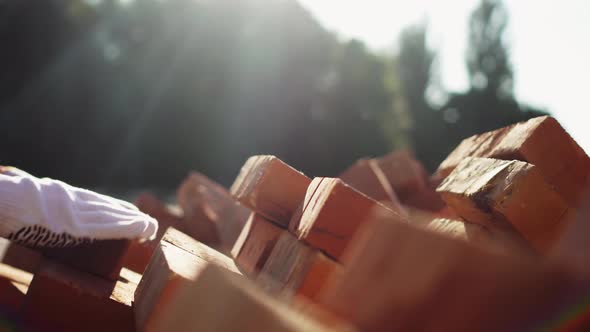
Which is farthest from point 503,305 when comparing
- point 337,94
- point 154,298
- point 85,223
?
point 337,94

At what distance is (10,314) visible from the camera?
185 cm

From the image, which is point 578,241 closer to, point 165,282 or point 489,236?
point 489,236

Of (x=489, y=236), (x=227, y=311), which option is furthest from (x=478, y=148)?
(x=227, y=311)

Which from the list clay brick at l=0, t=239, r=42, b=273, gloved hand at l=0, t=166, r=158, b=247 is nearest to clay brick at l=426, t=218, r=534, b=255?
gloved hand at l=0, t=166, r=158, b=247

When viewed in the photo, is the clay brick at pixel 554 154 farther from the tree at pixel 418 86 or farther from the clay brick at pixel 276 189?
the tree at pixel 418 86

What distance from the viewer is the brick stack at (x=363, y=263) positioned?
727 mm

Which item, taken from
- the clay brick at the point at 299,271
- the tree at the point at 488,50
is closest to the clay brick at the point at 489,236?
the clay brick at the point at 299,271

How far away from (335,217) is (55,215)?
0.98m

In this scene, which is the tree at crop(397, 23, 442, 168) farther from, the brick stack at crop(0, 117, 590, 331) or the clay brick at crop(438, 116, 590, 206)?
the clay brick at crop(438, 116, 590, 206)

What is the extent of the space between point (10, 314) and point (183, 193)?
3.16 m

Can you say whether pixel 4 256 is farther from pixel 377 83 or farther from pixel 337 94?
pixel 377 83

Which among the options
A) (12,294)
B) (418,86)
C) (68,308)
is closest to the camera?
(68,308)

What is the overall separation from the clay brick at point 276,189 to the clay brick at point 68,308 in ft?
2.03

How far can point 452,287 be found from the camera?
28.9 inches
